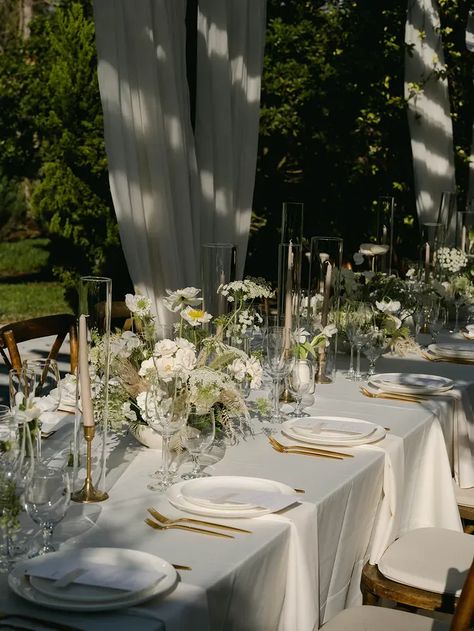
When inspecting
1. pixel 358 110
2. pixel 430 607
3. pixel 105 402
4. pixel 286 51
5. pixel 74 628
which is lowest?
pixel 430 607

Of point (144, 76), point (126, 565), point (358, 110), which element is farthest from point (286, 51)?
point (126, 565)

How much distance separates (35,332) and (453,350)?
5.66 feet

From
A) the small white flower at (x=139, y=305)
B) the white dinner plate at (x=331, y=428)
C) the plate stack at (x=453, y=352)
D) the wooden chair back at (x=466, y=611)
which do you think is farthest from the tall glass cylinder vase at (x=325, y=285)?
the wooden chair back at (x=466, y=611)

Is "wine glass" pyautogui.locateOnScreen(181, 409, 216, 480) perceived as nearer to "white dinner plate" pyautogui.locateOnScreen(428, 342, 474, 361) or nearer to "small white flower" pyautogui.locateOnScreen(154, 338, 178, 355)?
"small white flower" pyautogui.locateOnScreen(154, 338, 178, 355)

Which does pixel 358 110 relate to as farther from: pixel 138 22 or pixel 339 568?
pixel 339 568

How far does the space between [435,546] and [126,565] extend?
1.22m

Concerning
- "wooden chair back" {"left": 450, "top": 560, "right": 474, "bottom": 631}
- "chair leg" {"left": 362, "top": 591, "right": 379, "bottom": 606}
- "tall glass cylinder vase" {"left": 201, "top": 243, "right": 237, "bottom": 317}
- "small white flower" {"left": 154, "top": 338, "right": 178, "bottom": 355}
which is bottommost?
"chair leg" {"left": 362, "top": 591, "right": 379, "bottom": 606}

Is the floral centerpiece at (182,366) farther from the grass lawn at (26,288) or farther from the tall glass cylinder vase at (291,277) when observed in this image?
the grass lawn at (26,288)

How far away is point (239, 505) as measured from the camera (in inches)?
82.0

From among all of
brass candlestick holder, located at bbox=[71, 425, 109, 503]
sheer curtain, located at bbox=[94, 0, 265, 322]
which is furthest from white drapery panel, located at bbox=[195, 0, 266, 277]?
brass candlestick holder, located at bbox=[71, 425, 109, 503]

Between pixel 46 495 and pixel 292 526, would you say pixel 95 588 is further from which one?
pixel 292 526

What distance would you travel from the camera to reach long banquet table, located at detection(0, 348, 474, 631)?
1779 mm

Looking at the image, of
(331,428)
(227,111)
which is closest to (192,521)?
(331,428)

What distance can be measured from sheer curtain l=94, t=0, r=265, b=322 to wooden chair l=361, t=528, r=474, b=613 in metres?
1.58
